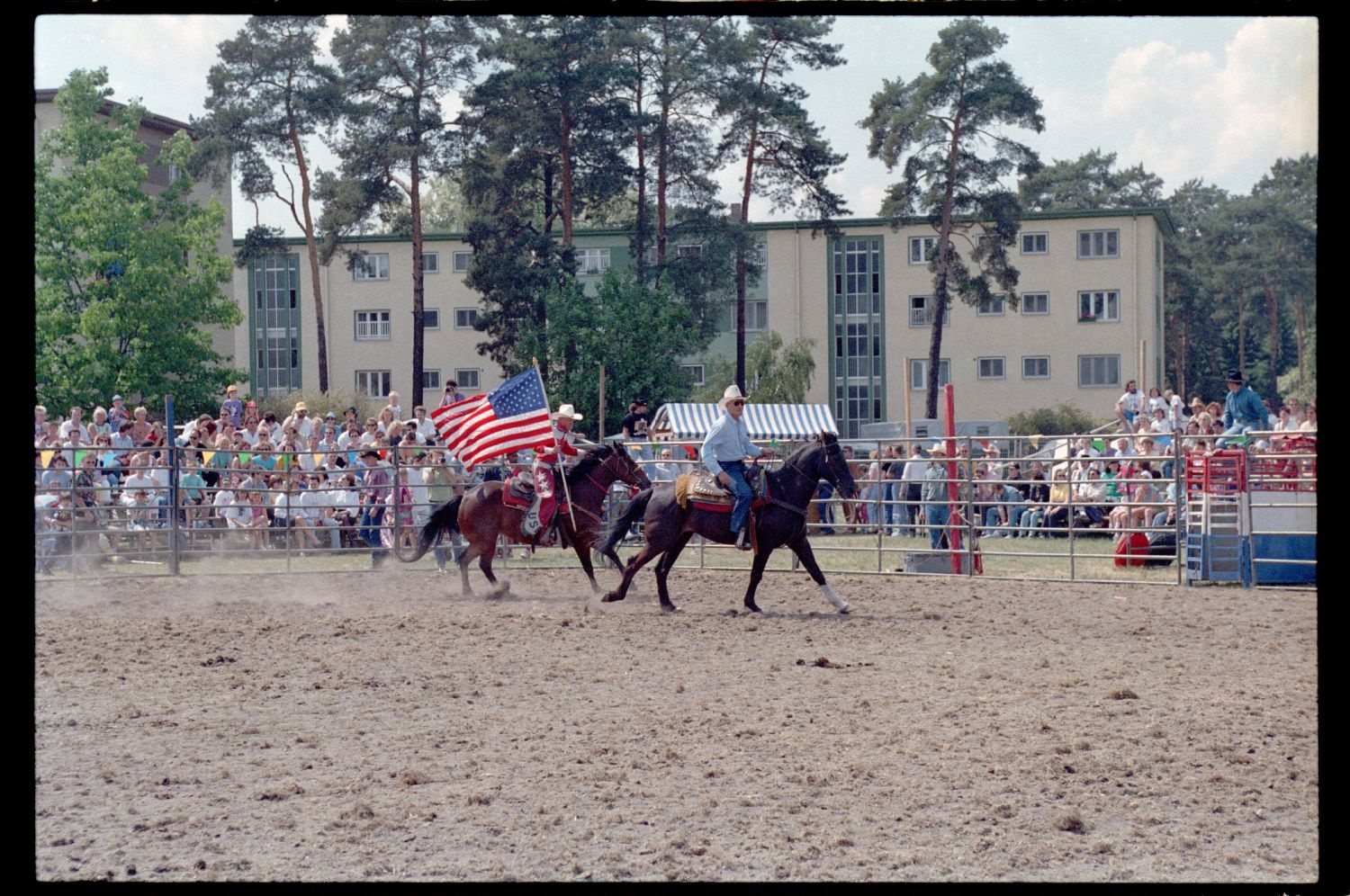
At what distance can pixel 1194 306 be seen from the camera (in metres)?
63.8

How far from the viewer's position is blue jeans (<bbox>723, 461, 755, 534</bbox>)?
1321 centimetres

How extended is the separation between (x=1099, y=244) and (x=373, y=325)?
101 feet

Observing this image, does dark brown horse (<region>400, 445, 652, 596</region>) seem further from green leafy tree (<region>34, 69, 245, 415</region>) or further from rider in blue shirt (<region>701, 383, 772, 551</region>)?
green leafy tree (<region>34, 69, 245, 415</region>)

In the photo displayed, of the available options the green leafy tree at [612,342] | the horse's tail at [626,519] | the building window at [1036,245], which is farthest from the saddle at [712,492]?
the building window at [1036,245]

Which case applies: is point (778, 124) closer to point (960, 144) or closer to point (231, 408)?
point (960, 144)

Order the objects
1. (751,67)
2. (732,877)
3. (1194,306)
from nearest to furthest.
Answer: (732,877) → (751,67) → (1194,306)

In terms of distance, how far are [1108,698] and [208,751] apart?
18.0 ft

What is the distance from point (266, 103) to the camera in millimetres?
37219

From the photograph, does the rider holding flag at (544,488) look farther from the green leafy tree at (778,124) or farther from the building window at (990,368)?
the building window at (990,368)

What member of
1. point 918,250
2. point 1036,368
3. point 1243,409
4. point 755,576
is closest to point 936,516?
point 1243,409

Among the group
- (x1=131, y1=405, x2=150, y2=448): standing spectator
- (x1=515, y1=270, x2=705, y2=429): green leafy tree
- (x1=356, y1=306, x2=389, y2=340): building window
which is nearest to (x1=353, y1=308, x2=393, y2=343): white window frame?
(x1=356, y1=306, x2=389, y2=340): building window
